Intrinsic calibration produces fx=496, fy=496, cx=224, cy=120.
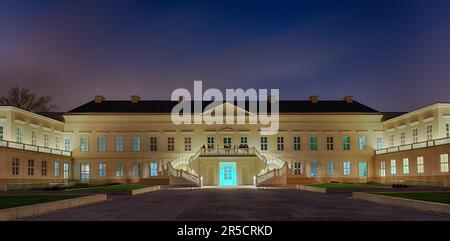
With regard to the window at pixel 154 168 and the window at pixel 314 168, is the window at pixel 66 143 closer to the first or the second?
the window at pixel 154 168

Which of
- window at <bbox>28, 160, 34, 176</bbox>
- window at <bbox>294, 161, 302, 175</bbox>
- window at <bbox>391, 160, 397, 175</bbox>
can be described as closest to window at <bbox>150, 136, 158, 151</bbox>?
window at <bbox>28, 160, 34, 176</bbox>

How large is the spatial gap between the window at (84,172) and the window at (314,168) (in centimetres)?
2541

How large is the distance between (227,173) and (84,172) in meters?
16.4

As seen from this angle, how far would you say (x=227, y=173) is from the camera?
5366cm

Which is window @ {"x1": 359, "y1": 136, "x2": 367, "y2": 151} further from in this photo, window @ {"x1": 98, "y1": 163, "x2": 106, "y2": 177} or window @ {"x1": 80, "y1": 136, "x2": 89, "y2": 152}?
window @ {"x1": 80, "y1": 136, "x2": 89, "y2": 152}

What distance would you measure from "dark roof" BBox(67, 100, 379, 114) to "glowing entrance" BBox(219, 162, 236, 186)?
848 cm

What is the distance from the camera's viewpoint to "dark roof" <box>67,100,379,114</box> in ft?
190

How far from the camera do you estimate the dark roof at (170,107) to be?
58031 mm

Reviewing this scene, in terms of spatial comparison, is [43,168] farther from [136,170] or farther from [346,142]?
[346,142]

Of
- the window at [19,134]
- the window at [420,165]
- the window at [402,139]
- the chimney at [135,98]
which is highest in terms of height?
the chimney at [135,98]

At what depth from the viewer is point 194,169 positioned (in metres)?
52.4

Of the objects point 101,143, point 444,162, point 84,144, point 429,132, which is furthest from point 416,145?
point 84,144

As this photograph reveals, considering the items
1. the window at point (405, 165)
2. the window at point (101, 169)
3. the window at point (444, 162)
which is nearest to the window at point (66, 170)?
the window at point (101, 169)
